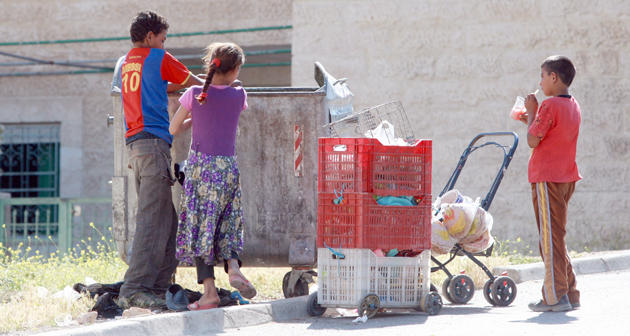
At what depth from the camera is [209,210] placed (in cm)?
629

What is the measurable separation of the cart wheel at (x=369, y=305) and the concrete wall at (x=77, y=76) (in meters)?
8.72

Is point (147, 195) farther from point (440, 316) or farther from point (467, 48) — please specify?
point (467, 48)

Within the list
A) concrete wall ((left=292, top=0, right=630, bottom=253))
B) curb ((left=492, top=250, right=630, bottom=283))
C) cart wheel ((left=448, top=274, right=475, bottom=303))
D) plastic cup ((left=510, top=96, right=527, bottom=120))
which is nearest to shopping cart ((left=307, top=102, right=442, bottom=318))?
cart wheel ((left=448, top=274, right=475, bottom=303))

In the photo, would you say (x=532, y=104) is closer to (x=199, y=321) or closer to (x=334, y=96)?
(x=334, y=96)

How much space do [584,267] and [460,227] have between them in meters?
2.78

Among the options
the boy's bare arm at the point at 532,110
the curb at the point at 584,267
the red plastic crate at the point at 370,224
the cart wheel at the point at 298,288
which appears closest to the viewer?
the red plastic crate at the point at 370,224

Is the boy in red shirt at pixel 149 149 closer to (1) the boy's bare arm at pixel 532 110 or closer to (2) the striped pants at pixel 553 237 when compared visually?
(1) the boy's bare arm at pixel 532 110

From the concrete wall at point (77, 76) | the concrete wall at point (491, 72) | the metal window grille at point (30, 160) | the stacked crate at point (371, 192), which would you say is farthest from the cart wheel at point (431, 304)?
the metal window grille at point (30, 160)

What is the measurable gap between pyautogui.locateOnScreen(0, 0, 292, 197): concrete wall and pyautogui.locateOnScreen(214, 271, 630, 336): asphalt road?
27.5ft

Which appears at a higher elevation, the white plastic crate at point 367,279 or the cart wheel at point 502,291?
the white plastic crate at point 367,279

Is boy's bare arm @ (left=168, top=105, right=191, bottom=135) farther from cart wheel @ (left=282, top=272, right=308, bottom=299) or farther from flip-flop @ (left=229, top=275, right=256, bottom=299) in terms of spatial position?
cart wheel @ (left=282, top=272, right=308, bottom=299)

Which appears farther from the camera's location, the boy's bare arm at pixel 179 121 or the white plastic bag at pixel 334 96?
the white plastic bag at pixel 334 96

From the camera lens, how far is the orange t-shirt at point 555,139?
21.0 ft

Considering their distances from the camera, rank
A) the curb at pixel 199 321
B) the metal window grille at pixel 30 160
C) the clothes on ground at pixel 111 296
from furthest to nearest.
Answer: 1. the metal window grille at pixel 30 160
2. the clothes on ground at pixel 111 296
3. the curb at pixel 199 321
